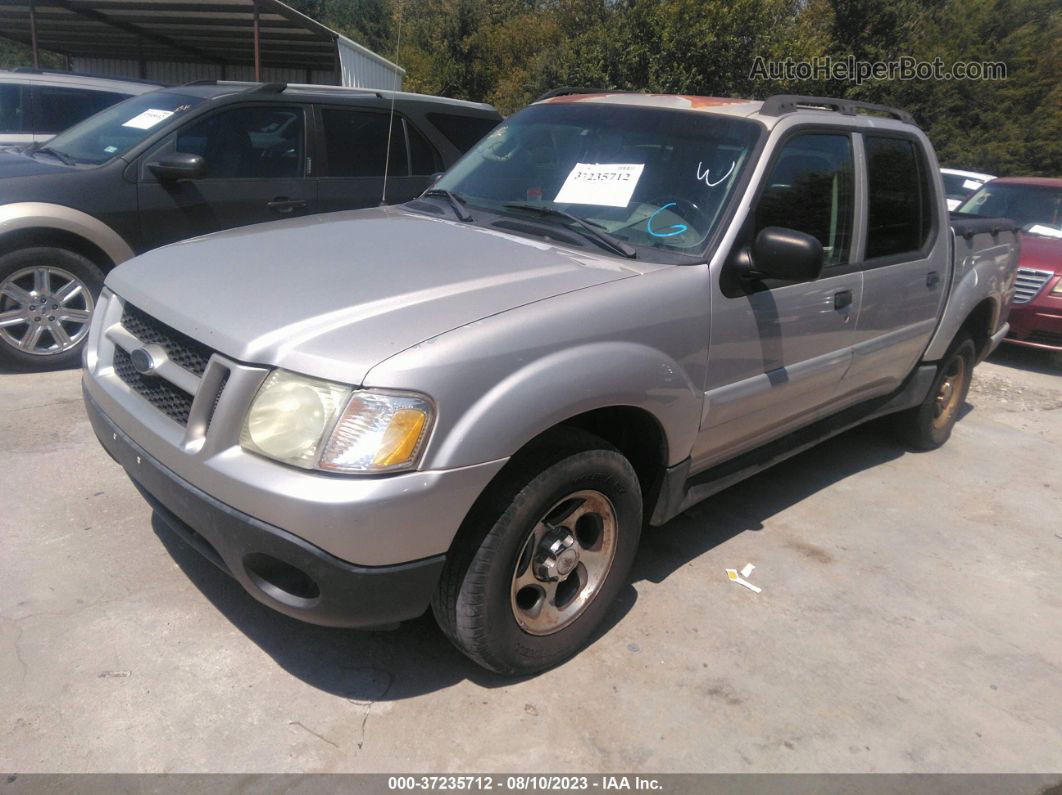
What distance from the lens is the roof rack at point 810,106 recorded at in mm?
3572

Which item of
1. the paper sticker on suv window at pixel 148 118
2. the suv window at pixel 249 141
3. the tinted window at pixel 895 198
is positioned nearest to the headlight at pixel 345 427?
the tinted window at pixel 895 198

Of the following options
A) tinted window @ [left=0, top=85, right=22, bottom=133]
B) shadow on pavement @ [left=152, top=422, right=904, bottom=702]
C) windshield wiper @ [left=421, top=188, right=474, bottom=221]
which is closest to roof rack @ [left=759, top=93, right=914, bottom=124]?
windshield wiper @ [left=421, top=188, right=474, bottom=221]

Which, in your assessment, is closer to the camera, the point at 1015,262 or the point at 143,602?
the point at 143,602

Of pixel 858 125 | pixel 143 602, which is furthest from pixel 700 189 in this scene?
pixel 143 602

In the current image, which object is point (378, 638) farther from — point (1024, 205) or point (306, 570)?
point (1024, 205)

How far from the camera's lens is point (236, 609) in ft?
10.2

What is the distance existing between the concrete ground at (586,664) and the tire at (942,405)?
3.37ft

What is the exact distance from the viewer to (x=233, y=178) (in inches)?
230

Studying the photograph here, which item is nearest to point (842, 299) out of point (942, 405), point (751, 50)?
point (942, 405)

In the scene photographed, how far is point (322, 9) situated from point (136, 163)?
34.0 meters

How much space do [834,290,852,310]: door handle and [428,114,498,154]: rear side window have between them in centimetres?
378

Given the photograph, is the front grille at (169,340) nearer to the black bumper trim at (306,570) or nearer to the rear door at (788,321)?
the black bumper trim at (306,570)

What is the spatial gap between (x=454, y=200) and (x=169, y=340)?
152cm

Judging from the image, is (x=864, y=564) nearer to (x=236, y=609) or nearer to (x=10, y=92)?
(x=236, y=609)
